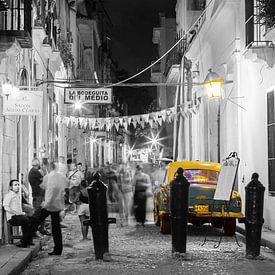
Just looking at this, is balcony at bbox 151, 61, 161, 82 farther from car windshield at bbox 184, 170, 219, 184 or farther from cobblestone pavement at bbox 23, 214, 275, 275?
cobblestone pavement at bbox 23, 214, 275, 275

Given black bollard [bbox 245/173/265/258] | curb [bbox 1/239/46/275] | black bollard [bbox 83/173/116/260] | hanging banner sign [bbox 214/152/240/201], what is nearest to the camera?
curb [bbox 1/239/46/275]

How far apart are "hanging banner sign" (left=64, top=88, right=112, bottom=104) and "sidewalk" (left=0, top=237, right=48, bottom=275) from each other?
356 inches

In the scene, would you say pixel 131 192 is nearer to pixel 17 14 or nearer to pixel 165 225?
pixel 165 225

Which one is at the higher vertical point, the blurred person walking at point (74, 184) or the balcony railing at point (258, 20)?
the balcony railing at point (258, 20)

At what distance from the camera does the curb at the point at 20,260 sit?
9.30m

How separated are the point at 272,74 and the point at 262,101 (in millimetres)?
1256

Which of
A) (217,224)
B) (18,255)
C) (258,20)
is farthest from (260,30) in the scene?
(18,255)

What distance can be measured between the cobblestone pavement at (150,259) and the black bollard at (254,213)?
26 cm

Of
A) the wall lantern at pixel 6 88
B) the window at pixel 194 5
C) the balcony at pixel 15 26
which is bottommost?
the wall lantern at pixel 6 88

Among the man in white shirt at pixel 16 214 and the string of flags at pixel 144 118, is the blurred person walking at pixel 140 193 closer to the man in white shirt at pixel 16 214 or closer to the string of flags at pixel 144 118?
the man in white shirt at pixel 16 214

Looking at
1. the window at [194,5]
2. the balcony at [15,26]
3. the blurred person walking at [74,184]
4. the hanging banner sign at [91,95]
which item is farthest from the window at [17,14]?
the window at [194,5]

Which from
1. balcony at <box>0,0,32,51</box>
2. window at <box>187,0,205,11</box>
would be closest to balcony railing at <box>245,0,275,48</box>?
balcony at <box>0,0,32,51</box>

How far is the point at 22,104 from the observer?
14.1 metres

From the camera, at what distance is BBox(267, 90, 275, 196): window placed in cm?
1588
